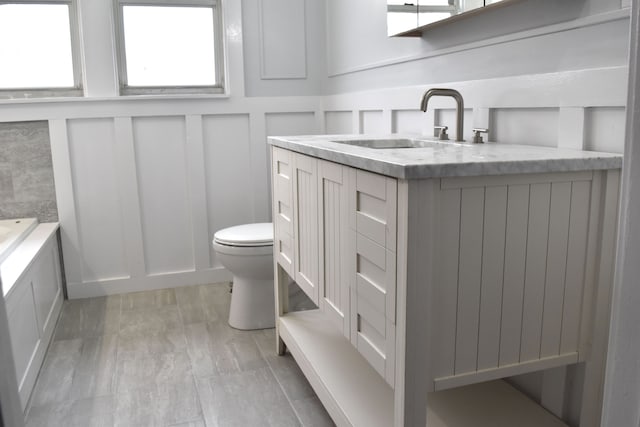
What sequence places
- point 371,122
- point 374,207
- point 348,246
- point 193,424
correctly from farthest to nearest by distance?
point 371,122, point 193,424, point 348,246, point 374,207

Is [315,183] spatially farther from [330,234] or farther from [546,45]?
[546,45]

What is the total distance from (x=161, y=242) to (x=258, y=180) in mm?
672

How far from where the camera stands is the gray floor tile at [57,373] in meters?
2.13

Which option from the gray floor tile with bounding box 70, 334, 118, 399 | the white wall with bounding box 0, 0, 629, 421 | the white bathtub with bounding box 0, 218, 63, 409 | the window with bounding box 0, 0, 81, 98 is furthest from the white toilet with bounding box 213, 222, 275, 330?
the window with bounding box 0, 0, 81, 98

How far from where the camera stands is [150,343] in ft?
8.55

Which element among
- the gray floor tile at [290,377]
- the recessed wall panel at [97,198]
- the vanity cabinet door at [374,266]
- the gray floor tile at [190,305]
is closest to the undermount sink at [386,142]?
the vanity cabinet door at [374,266]

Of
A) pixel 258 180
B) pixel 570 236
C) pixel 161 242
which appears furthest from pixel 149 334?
pixel 570 236

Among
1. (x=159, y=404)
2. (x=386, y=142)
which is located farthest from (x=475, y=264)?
(x=159, y=404)

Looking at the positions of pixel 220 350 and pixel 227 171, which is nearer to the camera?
pixel 220 350

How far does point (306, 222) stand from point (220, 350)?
2.96 feet

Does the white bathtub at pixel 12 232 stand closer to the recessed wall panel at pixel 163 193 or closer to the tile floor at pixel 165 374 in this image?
the tile floor at pixel 165 374

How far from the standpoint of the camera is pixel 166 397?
212cm

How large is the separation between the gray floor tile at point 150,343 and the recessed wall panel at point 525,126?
5.28 ft

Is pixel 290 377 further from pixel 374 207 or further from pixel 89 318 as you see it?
pixel 89 318
